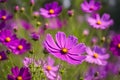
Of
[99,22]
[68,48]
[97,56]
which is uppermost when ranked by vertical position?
[68,48]

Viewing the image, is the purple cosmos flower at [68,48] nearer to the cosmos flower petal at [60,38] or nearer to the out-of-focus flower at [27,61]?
the cosmos flower petal at [60,38]

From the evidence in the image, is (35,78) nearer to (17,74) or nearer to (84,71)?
(17,74)

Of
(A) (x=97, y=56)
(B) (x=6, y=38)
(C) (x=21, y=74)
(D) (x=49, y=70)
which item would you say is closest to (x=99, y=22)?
(A) (x=97, y=56)

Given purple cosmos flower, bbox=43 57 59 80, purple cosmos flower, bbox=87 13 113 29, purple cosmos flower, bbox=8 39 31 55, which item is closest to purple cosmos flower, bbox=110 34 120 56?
purple cosmos flower, bbox=87 13 113 29

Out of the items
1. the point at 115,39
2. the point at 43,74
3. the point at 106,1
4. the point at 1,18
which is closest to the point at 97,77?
the point at 115,39

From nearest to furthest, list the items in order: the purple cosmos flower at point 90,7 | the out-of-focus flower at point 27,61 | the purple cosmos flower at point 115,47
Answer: the out-of-focus flower at point 27,61
the purple cosmos flower at point 115,47
the purple cosmos flower at point 90,7

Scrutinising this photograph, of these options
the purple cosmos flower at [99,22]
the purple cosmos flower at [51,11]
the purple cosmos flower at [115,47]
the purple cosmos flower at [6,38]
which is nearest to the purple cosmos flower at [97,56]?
the purple cosmos flower at [115,47]

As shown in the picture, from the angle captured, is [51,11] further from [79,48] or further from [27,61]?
[79,48]

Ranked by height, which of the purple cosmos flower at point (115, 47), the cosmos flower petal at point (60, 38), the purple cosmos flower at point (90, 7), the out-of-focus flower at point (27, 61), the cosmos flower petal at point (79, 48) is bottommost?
the purple cosmos flower at point (115, 47)
